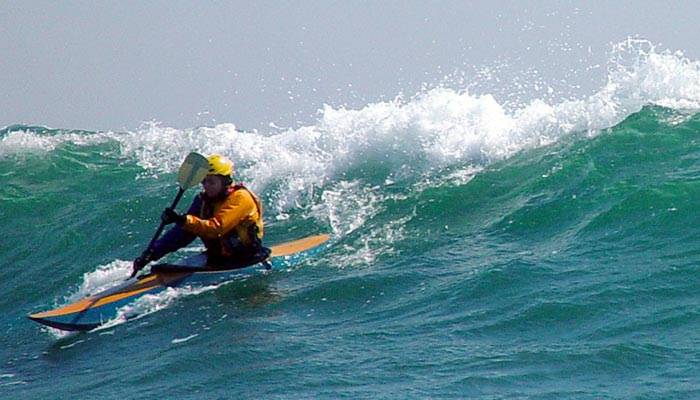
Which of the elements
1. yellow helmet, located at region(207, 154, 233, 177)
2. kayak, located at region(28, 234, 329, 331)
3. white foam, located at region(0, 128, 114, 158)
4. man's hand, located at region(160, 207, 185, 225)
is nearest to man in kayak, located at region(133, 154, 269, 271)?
yellow helmet, located at region(207, 154, 233, 177)

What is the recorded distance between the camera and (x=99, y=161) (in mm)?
15867

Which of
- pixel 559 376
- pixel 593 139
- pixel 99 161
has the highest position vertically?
pixel 99 161

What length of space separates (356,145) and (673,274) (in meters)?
6.32

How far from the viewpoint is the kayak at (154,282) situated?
813cm

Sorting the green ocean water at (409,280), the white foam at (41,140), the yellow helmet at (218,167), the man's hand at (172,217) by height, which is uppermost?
the white foam at (41,140)

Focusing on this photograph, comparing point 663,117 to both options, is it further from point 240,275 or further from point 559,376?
point 559,376

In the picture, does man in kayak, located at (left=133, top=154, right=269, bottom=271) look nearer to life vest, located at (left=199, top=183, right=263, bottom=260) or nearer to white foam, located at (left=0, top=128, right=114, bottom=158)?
life vest, located at (left=199, top=183, right=263, bottom=260)

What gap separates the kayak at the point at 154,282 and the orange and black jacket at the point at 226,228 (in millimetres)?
165

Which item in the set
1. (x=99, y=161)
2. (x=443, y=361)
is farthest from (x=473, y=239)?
(x=99, y=161)

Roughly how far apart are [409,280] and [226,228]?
67.3 inches

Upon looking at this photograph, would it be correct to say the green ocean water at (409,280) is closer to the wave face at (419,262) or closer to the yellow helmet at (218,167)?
the wave face at (419,262)

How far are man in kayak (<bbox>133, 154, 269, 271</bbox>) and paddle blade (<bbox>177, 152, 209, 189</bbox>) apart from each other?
0.07 metres

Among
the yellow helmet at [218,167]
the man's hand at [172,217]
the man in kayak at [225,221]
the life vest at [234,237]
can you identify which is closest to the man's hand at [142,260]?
the man in kayak at [225,221]

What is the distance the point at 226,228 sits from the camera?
8789 millimetres
